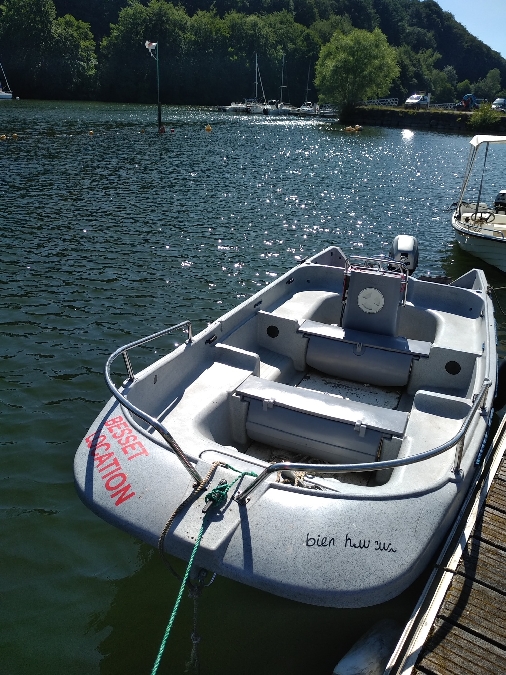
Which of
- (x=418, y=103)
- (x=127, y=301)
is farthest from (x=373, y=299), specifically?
(x=418, y=103)

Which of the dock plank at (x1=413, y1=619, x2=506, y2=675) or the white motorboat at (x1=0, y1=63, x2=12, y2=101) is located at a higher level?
the white motorboat at (x1=0, y1=63, x2=12, y2=101)

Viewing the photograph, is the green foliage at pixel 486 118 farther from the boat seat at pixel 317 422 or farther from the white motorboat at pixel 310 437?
the boat seat at pixel 317 422

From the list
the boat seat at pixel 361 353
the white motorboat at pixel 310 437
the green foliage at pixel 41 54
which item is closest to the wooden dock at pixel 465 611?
the white motorboat at pixel 310 437

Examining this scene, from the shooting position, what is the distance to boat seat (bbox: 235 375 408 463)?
6.63 meters

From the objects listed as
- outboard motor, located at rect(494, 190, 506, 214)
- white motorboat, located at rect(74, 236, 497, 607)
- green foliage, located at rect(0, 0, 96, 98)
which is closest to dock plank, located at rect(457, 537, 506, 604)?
white motorboat, located at rect(74, 236, 497, 607)

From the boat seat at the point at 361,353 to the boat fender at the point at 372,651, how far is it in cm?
429

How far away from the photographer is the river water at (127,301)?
18.7 feet

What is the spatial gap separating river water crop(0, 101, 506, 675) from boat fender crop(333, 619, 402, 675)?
428 millimetres

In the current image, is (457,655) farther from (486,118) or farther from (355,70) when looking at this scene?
(355,70)

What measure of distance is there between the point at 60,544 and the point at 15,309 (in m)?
8.05

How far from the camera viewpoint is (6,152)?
3491 centimetres

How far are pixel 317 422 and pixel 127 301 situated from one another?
8.83 meters

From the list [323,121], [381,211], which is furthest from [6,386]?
→ [323,121]

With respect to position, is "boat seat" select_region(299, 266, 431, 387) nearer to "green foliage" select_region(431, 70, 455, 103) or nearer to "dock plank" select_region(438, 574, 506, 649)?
"dock plank" select_region(438, 574, 506, 649)
